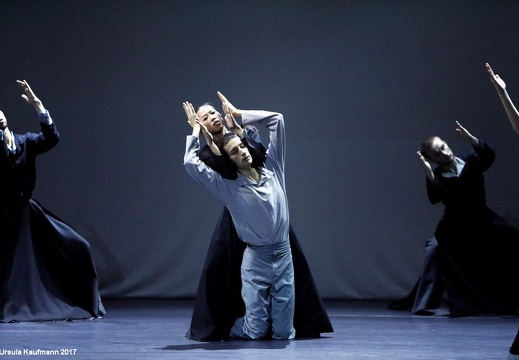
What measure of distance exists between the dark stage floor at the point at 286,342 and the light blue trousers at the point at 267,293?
104 millimetres

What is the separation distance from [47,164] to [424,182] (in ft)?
8.77

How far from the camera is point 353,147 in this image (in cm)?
625

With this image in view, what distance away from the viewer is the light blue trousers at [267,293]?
13.1 ft

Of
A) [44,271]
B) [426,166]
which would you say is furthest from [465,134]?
[44,271]

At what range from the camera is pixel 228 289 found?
4.11m

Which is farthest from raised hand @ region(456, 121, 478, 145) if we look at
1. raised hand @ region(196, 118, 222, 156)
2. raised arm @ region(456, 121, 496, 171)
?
raised hand @ region(196, 118, 222, 156)

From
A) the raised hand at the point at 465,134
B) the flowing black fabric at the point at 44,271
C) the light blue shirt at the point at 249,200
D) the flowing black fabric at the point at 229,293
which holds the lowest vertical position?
the flowing black fabric at the point at 44,271

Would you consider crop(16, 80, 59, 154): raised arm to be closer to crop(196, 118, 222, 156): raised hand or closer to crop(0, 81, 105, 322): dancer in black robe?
crop(0, 81, 105, 322): dancer in black robe

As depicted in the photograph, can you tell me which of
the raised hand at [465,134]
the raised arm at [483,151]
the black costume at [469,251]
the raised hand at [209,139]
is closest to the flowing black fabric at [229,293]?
the raised hand at [209,139]

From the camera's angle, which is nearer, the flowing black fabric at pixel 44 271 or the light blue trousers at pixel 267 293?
the light blue trousers at pixel 267 293

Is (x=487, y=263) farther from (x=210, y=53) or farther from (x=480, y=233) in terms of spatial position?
(x=210, y=53)

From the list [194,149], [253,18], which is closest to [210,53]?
[253,18]

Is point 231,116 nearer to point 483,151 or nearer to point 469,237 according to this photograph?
point 483,151

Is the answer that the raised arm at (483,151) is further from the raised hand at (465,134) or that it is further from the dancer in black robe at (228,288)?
the dancer in black robe at (228,288)
